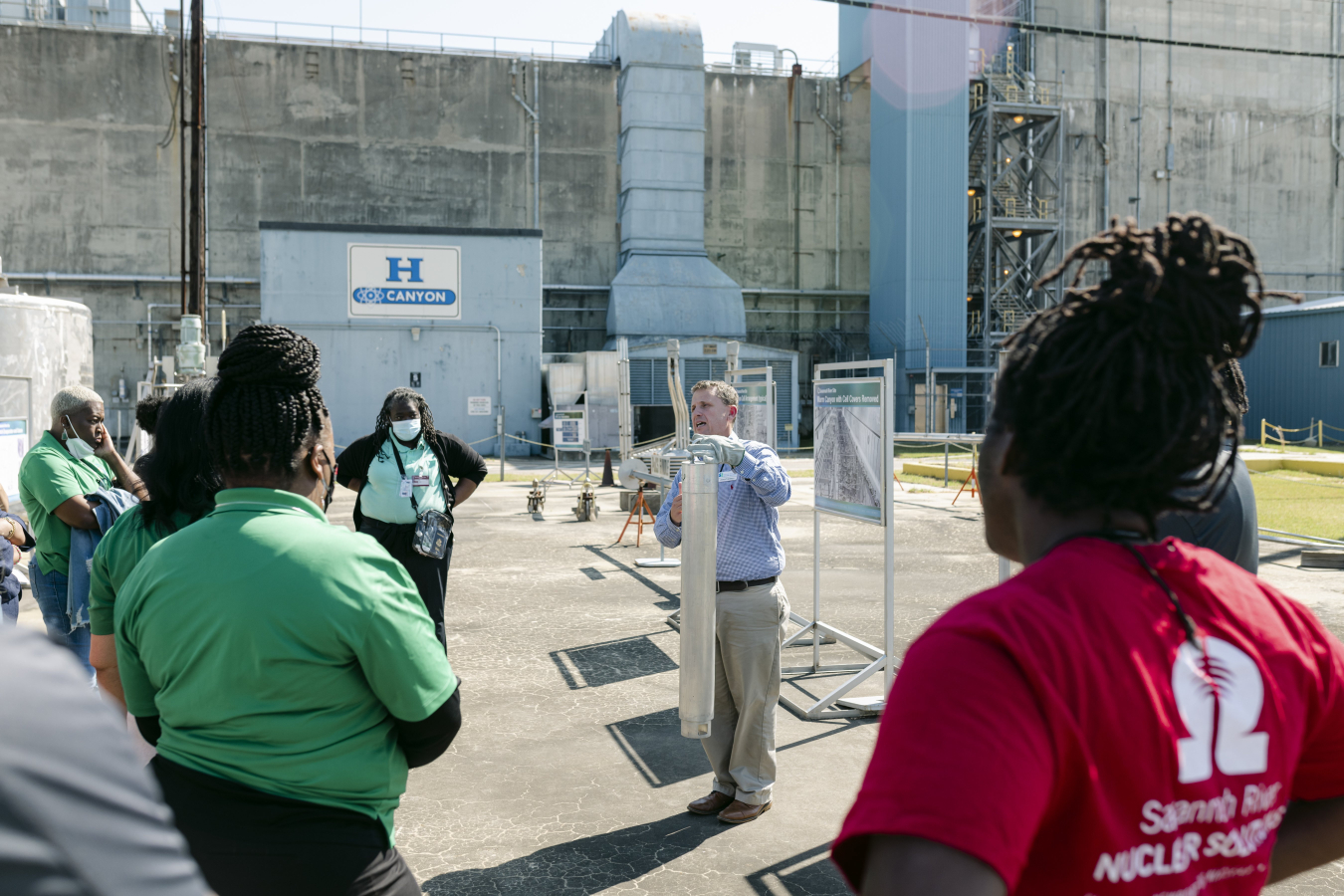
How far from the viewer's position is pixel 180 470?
3.44 meters

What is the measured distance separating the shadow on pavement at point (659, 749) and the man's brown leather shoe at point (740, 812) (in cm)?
50

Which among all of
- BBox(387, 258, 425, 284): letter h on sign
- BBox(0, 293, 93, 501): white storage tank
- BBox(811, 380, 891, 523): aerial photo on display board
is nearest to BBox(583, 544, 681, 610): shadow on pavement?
BBox(811, 380, 891, 523): aerial photo on display board

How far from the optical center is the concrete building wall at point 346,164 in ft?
109

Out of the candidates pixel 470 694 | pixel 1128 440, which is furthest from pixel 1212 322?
pixel 470 694

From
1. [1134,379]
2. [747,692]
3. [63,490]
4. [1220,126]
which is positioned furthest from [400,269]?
[1220,126]

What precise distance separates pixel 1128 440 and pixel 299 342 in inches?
75.4

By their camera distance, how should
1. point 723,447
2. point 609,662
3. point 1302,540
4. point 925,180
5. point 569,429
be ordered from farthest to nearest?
point 925,180 < point 569,429 < point 1302,540 < point 609,662 < point 723,447

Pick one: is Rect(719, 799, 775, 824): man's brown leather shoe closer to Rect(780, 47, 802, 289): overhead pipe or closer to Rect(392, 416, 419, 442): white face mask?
Rect(392, 416, 419, 442): white face mask

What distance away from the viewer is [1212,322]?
136 centimetres

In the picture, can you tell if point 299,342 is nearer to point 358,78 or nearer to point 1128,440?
point 1128,440

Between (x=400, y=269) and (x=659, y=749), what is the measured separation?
24688mm

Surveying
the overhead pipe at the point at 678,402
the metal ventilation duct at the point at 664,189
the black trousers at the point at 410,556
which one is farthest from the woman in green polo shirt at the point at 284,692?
the metal ventilation duct at the point at 664,189

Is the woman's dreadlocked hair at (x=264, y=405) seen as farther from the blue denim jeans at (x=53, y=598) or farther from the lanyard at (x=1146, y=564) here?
the blue denim jeans at (x=53, y=598)

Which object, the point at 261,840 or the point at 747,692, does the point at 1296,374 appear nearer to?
the point at 747,692
